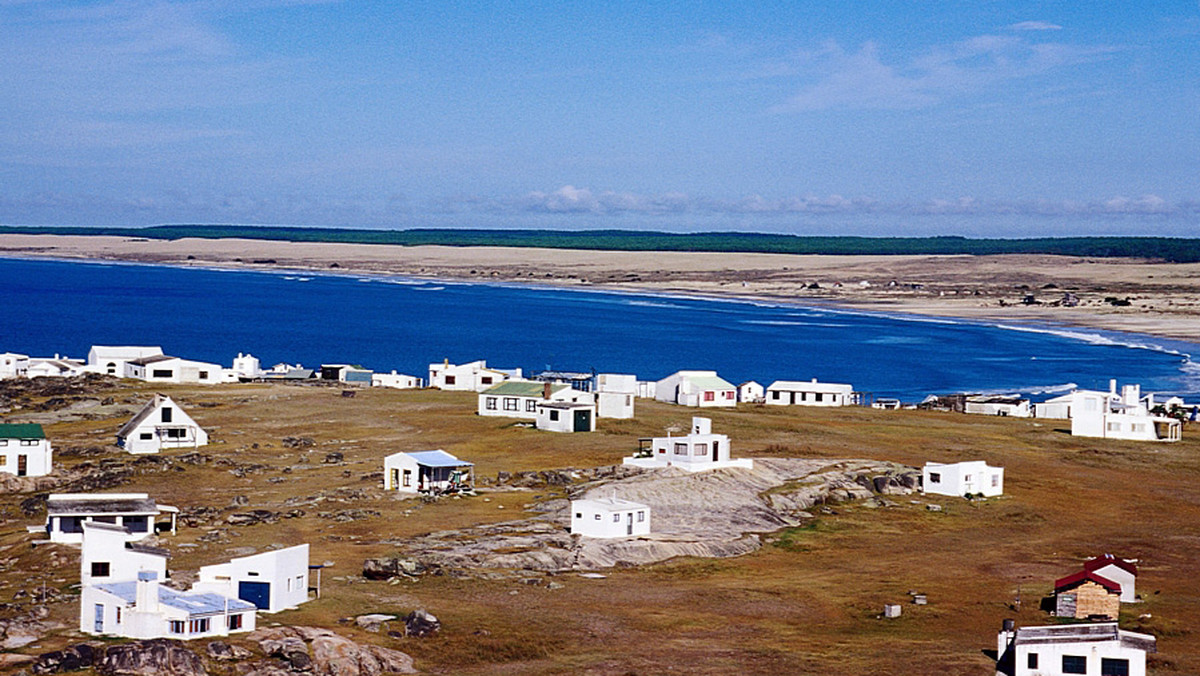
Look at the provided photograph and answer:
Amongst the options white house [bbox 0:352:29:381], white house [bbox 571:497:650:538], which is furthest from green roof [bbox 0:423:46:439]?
white house [bbox 0:352:29:381]

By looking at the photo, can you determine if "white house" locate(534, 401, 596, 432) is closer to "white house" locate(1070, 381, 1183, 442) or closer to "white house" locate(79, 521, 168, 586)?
"white house" locate(1070, 381, 1183, 442)

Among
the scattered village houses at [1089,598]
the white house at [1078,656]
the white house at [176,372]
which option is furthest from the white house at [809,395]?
the white house at [1078,656]

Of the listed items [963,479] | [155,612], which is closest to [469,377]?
[963,479]

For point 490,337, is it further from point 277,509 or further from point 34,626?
point 34,626

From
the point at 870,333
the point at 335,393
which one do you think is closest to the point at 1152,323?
the point at 870,333

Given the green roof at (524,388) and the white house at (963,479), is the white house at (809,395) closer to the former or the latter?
the green roof at (524,388)

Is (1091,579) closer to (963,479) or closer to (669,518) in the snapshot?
(669,518)
